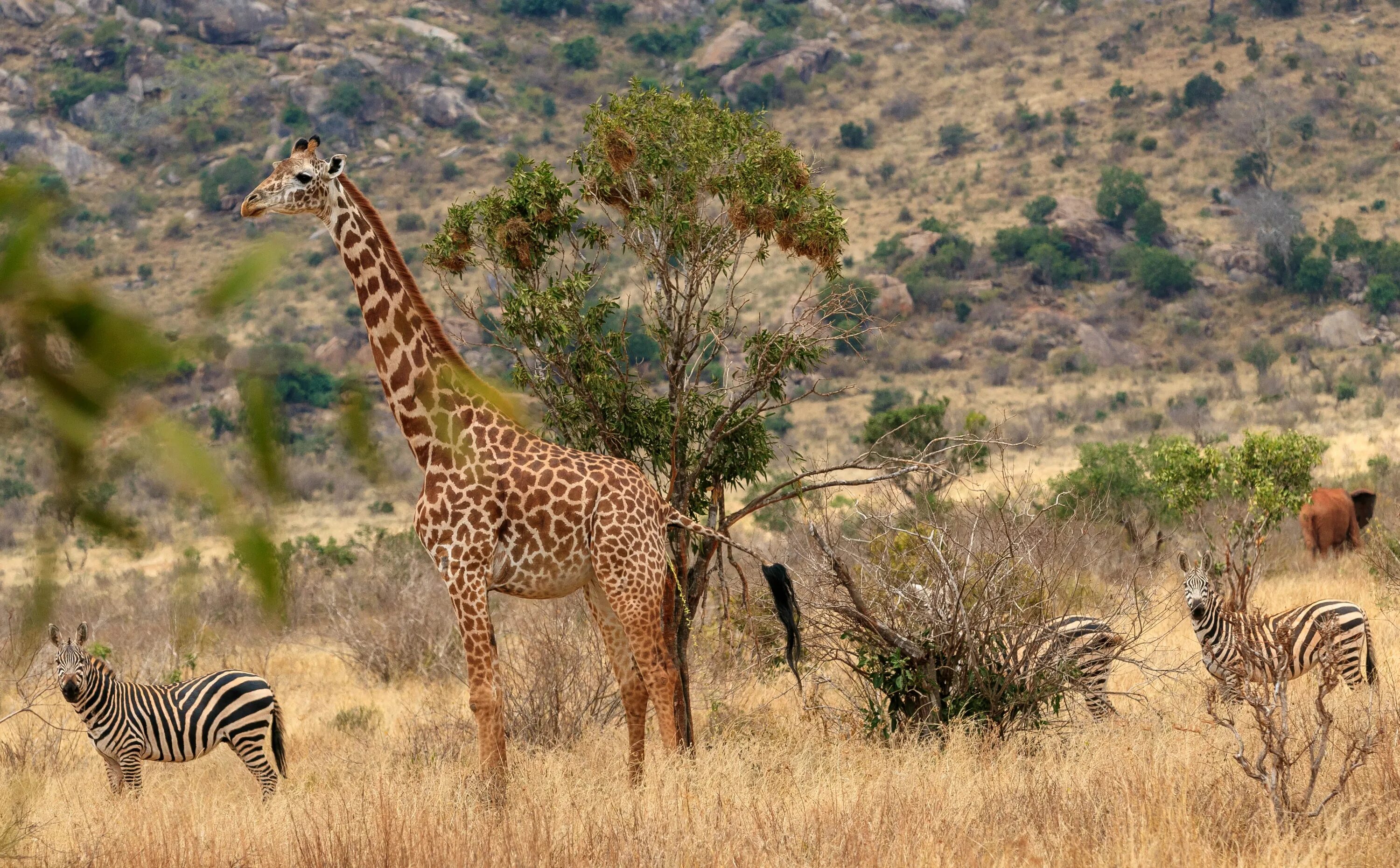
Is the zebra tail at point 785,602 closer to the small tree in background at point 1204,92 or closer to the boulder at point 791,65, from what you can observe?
the small tree in background at point 1204,92

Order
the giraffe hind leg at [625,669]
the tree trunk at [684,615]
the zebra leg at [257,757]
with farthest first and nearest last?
the zebra leg at [257,757]
the tree trunk at [684,615]
the giraffe hind leg at [625,669]

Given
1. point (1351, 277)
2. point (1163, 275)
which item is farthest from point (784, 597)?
point (1351, 277)

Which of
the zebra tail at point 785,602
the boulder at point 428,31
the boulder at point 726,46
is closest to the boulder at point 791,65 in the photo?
the boulder at point 726,46

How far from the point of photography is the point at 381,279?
7770mm

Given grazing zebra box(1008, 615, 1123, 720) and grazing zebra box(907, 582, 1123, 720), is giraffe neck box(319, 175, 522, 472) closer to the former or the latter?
grazing zebra box(907, 582, 1123, 720)

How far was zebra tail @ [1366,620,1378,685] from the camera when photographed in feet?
29.2

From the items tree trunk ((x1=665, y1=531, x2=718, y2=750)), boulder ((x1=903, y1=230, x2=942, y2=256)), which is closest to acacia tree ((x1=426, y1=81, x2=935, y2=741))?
tree trunk ((x1=665, y1=531, x2=718, y2=750))

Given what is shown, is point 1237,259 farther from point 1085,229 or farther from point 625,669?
point 625,669

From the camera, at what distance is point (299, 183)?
7.07m

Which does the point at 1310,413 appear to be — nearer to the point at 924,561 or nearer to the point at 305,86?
the point at 924,561

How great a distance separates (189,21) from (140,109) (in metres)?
66.2

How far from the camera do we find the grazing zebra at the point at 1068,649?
8359 mm

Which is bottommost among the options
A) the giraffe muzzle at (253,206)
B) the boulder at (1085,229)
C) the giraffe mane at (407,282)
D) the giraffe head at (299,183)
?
the giraffe mane at (407,282)

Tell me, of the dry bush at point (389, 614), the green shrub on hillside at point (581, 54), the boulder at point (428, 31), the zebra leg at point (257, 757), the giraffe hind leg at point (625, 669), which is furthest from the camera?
the boulder at point (428, 31)
